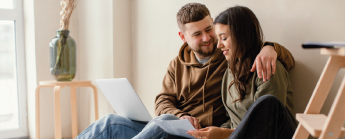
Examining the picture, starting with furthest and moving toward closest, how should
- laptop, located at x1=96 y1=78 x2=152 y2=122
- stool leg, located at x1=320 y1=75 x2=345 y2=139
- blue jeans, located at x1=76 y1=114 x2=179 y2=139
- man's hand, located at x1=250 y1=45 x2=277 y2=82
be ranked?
blue jeans, located at x1=76 y1=114 x2=179 y2=139 < laptop, located at x1=96 y1=78 x2=152 y2=122 < man's hand, located at x1=250 y1=45 x2=277 y2=82 < stool leg, located at x1=320 y1=75 x2=345 y2=139

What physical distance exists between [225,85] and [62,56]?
129 centimetres

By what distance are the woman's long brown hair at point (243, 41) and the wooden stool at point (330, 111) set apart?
417 mm

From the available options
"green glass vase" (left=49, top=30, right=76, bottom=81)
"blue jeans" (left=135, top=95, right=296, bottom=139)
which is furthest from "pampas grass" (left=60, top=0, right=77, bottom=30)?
"blue jeans" (left=135, top=95, right=296, bottom=139)

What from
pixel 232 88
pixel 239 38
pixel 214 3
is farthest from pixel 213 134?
pixel 214 3

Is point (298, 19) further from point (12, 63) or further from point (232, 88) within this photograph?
point (12, 63)

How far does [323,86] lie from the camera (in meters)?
0.77

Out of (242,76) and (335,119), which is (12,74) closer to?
(242,76)

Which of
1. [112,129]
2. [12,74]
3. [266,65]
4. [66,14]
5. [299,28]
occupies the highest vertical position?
[66,14]

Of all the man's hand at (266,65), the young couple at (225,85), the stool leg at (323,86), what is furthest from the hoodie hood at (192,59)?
the stool leg at (323,86)

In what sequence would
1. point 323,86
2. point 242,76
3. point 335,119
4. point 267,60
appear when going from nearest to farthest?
point 335,119 → point 323,86 → point 267,60 → point 242,76

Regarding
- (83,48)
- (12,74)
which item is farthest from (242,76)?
(12,74)

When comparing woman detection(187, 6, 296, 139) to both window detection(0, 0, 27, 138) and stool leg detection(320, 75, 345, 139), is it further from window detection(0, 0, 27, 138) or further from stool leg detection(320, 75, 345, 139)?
window detection(0, 0, 27, 138)

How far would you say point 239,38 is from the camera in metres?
1.19

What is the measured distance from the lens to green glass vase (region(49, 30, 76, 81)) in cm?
221
